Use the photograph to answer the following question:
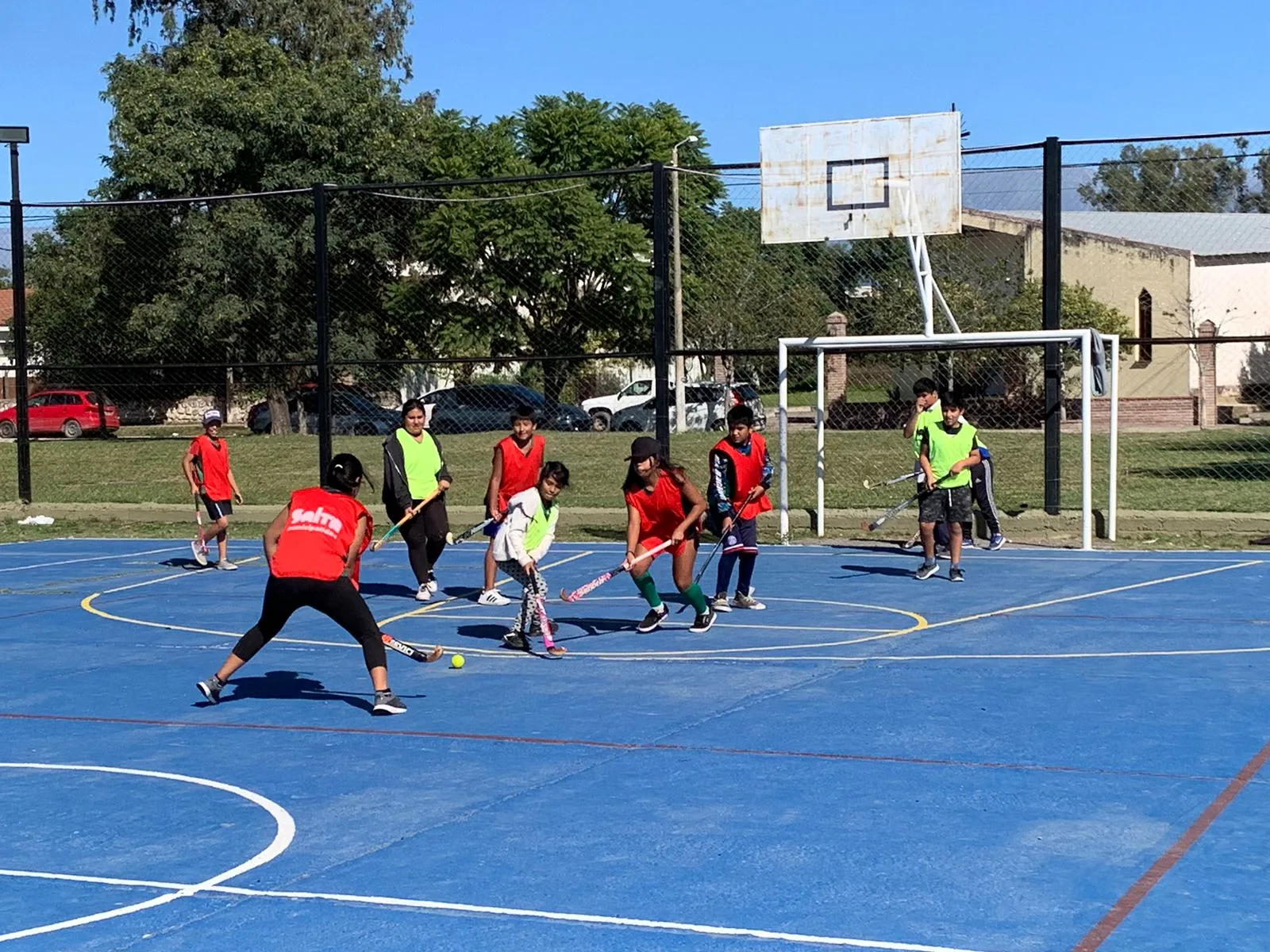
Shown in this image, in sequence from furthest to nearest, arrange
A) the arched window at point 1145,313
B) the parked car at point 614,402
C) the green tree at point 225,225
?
the arched window at point 1145,313, the green tree at point 225,225, the parked car at point 614,402

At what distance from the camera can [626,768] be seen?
28.6 ft

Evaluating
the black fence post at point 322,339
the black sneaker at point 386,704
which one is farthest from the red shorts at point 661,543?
the black fence post at point 322,339

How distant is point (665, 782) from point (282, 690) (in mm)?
3861

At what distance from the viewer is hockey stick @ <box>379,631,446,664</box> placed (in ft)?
35.8

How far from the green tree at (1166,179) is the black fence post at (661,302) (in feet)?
16.4

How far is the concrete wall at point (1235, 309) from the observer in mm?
42094

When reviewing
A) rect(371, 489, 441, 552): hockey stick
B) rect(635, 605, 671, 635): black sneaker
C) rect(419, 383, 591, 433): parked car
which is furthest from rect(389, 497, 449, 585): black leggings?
rect(419, 383, 591, 433): parked car

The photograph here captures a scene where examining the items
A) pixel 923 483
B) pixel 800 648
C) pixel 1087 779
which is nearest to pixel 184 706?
pixel 800 648

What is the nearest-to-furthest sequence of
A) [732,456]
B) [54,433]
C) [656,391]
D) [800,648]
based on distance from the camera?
[800,648]
[732,456]
[656,391]
[54,433]

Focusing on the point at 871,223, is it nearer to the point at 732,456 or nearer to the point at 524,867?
the point at 732,456

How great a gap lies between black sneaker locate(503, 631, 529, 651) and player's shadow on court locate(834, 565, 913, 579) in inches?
187

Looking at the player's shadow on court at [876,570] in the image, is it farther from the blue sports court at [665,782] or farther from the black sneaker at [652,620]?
the black sneaker at [652,620]

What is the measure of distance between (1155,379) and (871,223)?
2087 cm

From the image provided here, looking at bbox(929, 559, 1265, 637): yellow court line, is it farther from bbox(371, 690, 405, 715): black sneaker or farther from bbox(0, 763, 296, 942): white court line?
bbox(0, 763, 296, 942): white court line
